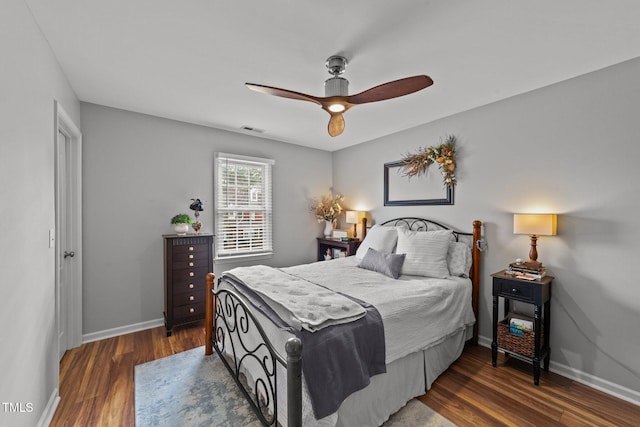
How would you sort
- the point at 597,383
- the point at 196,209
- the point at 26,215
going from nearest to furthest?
the point at 26,215
the point at 597,383
the point at 196,209

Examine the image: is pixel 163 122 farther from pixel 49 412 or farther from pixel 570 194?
pixel 570 194

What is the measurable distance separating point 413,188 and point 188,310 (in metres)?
3.23

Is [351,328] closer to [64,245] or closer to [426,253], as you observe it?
[426,253]

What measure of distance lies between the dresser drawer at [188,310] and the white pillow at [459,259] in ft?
9.61

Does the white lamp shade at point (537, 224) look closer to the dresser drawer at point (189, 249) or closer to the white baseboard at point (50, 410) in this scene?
the dresser drawer at point (189, 249)

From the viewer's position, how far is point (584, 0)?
1596mm

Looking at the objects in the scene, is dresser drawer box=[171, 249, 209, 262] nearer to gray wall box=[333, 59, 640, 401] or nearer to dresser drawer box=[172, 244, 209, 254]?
dresser drawer box=[172, 244, 209, 254]

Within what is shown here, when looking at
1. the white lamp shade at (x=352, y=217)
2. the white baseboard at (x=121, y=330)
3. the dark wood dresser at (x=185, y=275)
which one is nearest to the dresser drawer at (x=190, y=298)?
the dark wood dresser at (x=185, y=275)

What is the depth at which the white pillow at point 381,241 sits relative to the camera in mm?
3443

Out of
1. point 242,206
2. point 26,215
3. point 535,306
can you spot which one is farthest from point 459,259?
point 26,215

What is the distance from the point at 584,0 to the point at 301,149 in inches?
148

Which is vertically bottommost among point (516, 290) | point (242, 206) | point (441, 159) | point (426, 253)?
point (516, 290)

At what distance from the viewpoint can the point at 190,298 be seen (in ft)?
11.2

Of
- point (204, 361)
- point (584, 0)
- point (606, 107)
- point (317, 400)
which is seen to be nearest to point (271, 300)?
point (317, 400)
